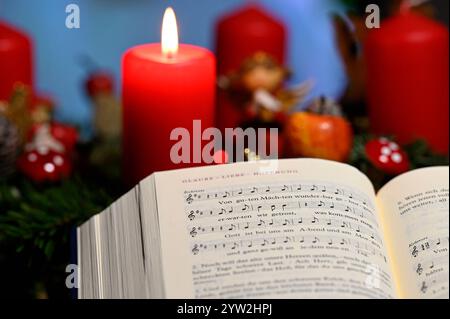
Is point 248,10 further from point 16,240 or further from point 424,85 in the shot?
point 16,240

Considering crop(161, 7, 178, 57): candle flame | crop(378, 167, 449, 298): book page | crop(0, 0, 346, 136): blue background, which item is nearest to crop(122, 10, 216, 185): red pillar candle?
crop(161, 7, 178, 57): candle flame

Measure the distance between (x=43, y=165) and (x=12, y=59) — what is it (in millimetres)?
266

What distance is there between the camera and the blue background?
1.70 m

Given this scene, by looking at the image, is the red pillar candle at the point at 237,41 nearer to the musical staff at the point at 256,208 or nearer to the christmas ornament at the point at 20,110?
the christmas ornament at the point at 20,110

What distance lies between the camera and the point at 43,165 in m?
0.90

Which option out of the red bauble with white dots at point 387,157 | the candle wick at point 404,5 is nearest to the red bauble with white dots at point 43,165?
the red bauble with white dots at point 387,157

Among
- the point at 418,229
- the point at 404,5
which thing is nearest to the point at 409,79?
the point at 404,5

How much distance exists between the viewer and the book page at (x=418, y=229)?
27.6 inches

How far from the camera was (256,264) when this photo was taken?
67 cm

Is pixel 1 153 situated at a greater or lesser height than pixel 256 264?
greater

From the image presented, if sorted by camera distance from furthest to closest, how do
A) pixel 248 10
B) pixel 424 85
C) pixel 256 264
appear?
pixel 248 10
pixel 424 85
pixel 256 264

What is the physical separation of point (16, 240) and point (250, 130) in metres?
0.31

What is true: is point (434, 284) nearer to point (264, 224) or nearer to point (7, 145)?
point (264, 224)
